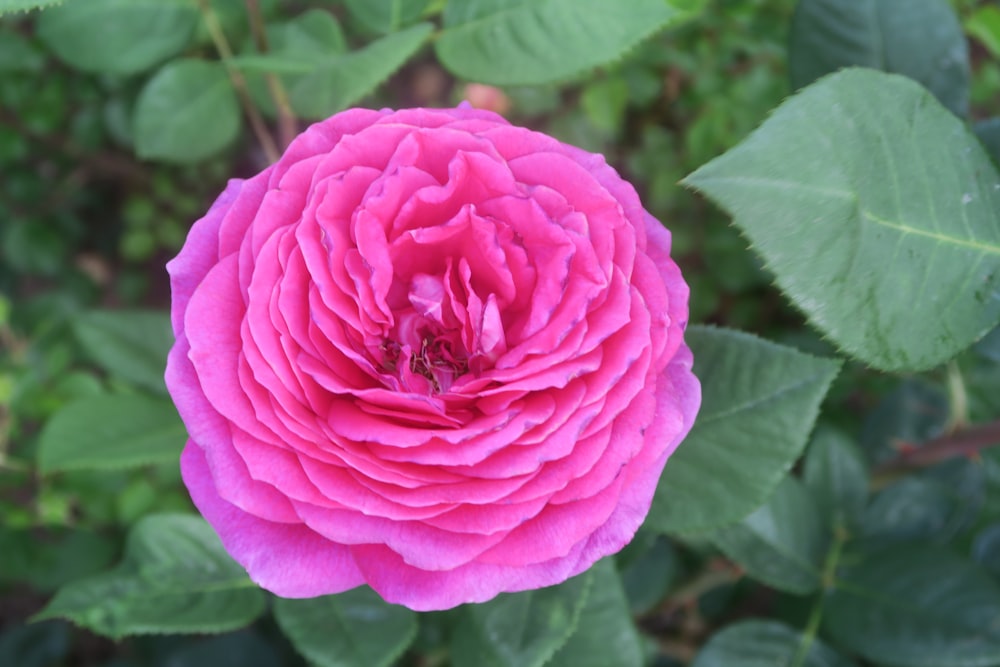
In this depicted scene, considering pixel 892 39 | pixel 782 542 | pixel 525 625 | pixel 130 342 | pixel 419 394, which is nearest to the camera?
pixel 419 394

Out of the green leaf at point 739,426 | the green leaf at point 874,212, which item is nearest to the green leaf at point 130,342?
the green leaf at point 739,426

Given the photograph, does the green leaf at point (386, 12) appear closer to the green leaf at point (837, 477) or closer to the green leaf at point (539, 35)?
the green leaf at point (539, 35)

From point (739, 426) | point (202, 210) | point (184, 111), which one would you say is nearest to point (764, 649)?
point (739, 426)

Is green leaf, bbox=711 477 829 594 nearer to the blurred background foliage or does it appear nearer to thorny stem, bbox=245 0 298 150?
the blurred background foliage

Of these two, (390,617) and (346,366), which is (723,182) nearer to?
(346,366)

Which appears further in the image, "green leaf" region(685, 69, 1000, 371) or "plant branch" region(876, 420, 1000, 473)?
"plant branch" region(876, 420, 1000, 473)

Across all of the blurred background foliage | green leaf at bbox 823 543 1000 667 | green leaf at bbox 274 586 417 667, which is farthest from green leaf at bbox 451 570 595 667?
green leaf at bbox 823 543 1000 667

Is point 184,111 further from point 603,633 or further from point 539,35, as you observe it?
point 603,633
